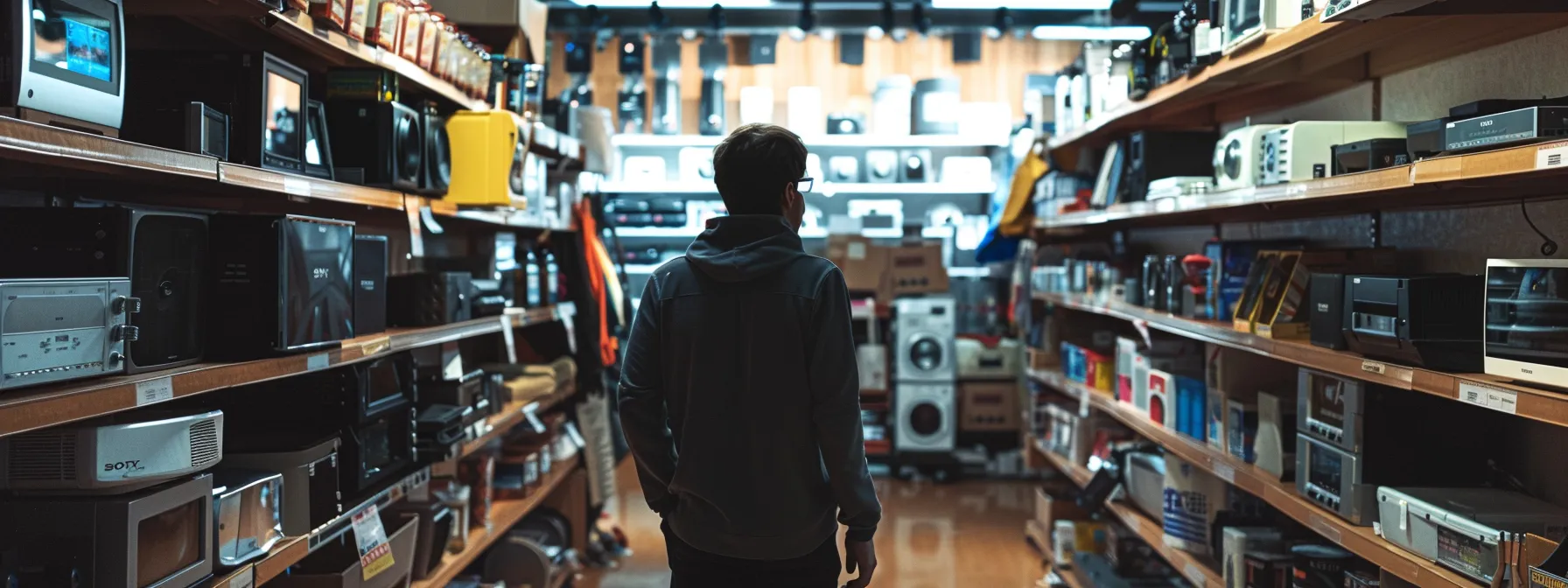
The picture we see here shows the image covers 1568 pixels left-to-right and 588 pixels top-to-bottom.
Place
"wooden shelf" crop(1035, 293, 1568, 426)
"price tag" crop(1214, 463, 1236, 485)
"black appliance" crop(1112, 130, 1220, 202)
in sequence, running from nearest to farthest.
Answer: "wooden shelf" crop(1035, 293, 1568, 426) → "price tag" crop(1214, 463, 1236, 485) → "black appliance" crop(1112, 130, 1220, 202)

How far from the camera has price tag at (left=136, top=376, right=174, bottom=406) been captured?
1.68 m

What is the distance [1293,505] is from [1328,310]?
1.72 ft

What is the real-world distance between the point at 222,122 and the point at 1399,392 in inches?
100

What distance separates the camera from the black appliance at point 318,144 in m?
2.41

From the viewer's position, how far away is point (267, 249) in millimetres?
2051

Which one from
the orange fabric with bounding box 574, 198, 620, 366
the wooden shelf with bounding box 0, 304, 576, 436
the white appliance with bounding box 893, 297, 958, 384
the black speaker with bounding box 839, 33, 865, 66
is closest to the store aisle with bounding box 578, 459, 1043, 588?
the white appliance with bounding box 893, 297, 958, 384

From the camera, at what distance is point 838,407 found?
6.55ft

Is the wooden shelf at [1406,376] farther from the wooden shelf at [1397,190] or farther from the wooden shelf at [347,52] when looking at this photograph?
the wooden shelf at [347,52]

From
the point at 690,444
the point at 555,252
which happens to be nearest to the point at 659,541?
the point at 555,252

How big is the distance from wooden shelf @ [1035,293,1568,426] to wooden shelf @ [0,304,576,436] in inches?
86.3

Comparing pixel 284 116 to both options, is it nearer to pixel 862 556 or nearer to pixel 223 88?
pixel 223 88

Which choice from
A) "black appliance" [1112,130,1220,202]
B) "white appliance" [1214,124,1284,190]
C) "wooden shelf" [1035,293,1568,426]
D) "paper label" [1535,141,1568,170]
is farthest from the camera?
"black appliance" [1112,130,1220,202]

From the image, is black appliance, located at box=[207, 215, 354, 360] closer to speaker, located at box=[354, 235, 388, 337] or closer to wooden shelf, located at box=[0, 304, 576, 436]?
wooden shelf, located at box=[0, 304, 576, 436]

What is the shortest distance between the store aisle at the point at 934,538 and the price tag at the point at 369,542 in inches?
82.4
